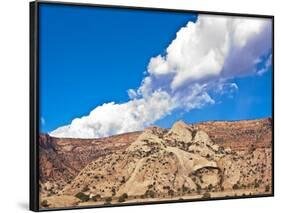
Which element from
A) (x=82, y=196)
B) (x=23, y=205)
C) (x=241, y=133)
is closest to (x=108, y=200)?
(x=82, y=196)

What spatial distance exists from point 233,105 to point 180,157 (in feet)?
2.21

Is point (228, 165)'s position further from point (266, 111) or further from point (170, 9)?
point (170, 9)

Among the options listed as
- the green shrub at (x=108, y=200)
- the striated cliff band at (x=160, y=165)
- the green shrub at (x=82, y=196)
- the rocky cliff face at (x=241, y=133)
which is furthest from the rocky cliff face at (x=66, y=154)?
the rocky cliff face at (x=241, y=133)

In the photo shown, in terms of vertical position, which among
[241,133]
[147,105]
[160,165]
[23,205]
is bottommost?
[23,205]

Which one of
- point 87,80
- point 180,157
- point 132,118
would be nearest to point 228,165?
point 180,157


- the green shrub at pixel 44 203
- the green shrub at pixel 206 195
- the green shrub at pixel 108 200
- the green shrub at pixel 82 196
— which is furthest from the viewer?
the green shrub at pixel 206 195

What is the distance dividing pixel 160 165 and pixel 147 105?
20.0 inches

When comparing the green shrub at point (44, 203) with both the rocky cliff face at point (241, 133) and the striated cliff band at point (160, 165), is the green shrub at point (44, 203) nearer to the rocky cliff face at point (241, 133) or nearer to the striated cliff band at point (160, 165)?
the striated cliff band at point (160, 165)

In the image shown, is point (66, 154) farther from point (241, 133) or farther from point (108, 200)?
point (241, 133)

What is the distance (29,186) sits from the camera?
22.7ft

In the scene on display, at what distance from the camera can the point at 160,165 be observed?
733cm

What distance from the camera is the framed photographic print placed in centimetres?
691

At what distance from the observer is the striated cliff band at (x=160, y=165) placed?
275 inches

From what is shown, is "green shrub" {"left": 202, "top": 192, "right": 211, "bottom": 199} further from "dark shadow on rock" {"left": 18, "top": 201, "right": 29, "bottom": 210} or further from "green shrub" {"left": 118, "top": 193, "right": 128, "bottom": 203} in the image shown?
"dark shadow on rock" {"left": 18, "top": 201, "right": 29, "bottom": 210}
